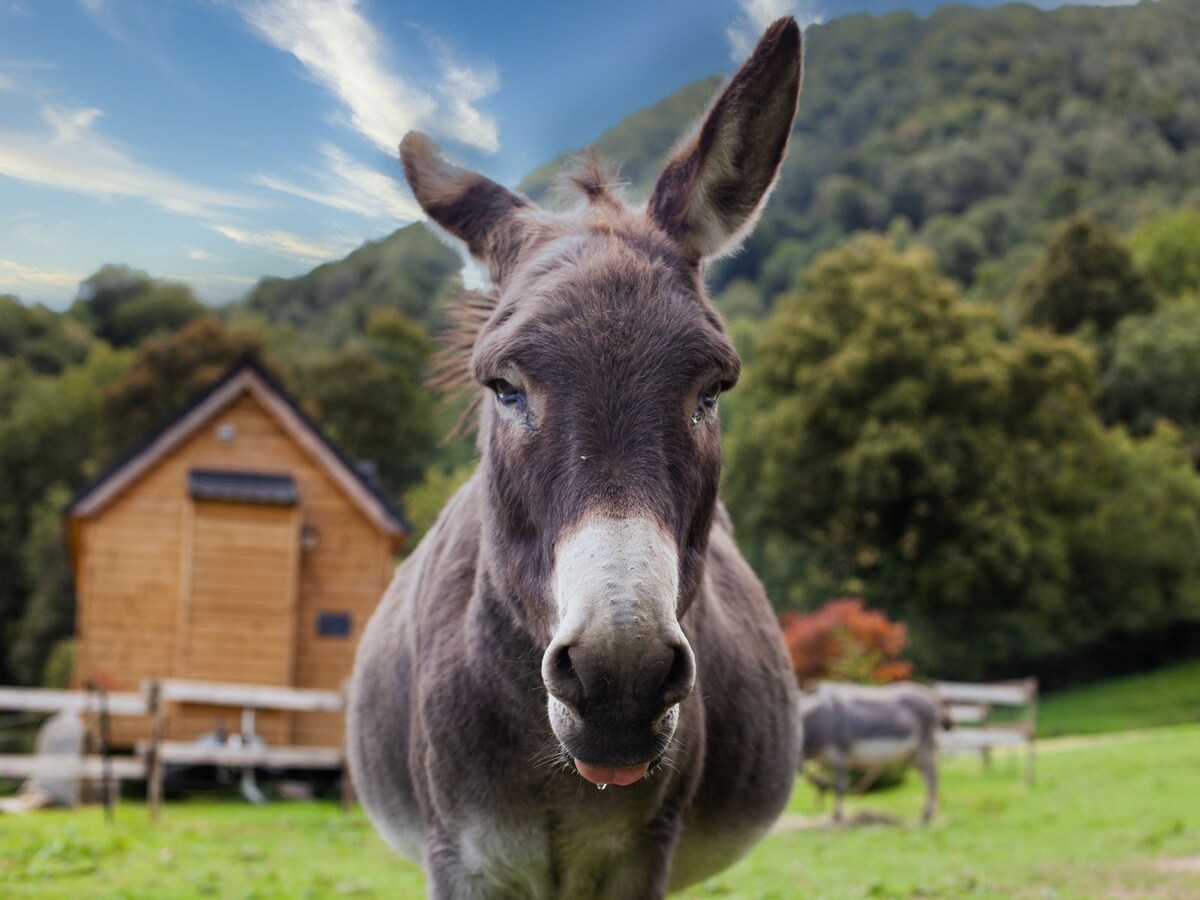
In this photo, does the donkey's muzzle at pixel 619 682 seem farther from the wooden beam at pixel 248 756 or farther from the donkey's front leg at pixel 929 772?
the donkey's front leg at pixel 929 772

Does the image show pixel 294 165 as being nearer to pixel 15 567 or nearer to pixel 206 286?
pixel 206 286

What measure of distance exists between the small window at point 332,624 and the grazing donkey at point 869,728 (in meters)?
8.21

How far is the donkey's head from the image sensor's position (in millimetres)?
2301

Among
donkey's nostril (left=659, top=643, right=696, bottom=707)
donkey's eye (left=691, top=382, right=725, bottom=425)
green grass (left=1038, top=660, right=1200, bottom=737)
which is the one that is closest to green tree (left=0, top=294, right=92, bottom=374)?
green grass (left=1038, top=660, right=1200, bottom=737)

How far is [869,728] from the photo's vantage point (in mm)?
16266

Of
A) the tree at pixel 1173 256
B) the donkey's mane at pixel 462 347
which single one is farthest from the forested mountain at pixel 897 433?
the donkey's mane at pixel 462 347

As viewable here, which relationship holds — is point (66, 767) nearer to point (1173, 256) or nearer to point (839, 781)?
point (839, 781)

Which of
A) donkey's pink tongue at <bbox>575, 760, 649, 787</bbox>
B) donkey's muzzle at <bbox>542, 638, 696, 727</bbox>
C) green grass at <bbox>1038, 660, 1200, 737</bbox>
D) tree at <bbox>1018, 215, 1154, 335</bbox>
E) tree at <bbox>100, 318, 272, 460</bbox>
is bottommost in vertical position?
green grass at <bbox>1038, 660, 1200, 737</bbox>

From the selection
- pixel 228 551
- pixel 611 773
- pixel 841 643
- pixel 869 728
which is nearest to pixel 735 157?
pixel 611 773

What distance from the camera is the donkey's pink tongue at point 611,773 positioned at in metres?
2.45

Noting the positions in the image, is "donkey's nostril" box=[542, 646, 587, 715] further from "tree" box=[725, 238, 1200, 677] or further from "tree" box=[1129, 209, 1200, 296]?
"tree" box=[1129, 209, 1200, 296]

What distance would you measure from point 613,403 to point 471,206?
1077mm

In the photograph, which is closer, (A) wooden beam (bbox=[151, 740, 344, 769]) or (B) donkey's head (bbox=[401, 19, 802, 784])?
(B) donkey's head (bbox=[401, 19, 802, 784])

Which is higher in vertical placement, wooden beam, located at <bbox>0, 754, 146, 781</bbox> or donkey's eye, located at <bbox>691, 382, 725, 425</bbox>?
donkey's eye, located at <bbox>691, 382, 725, 425</bbox>
